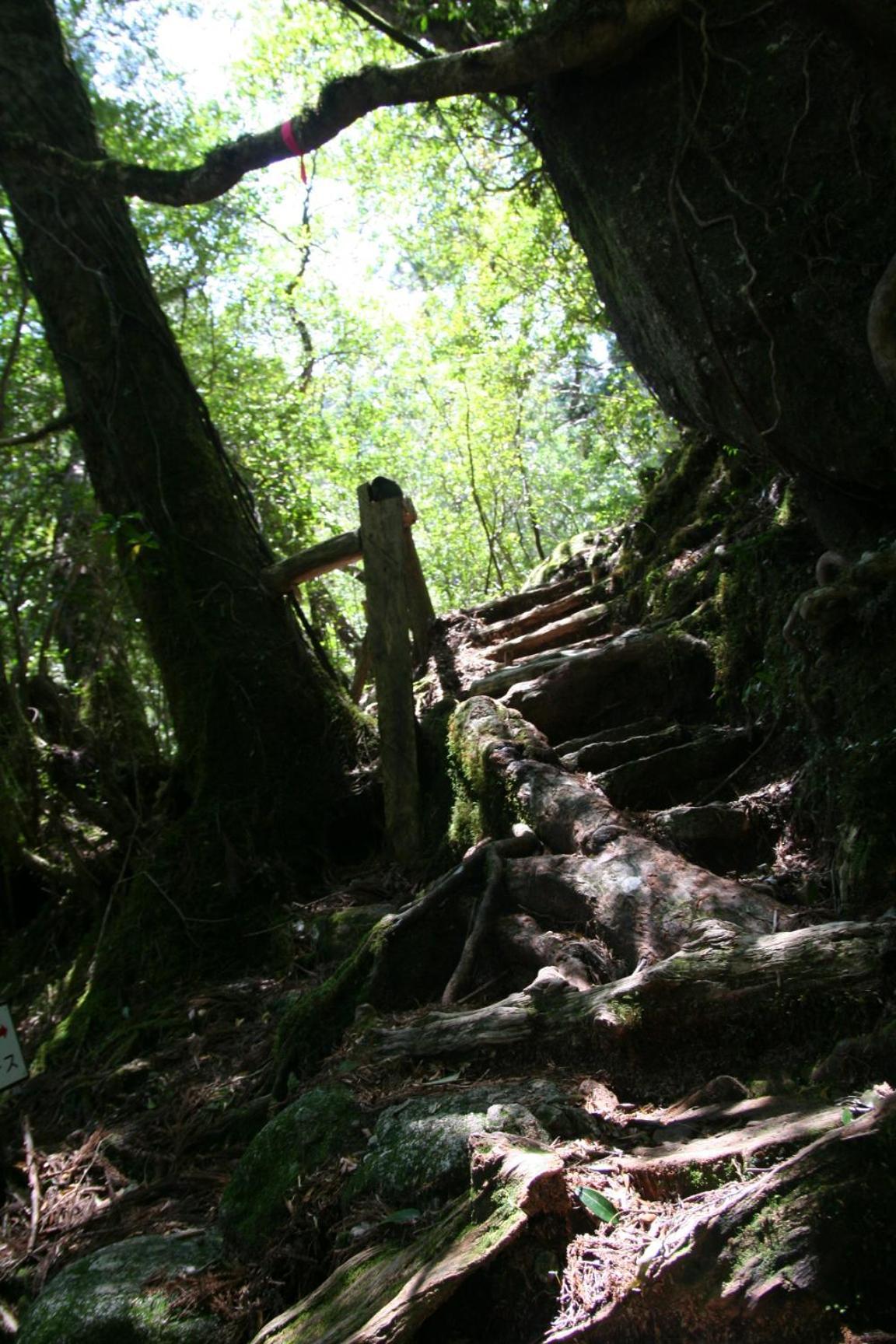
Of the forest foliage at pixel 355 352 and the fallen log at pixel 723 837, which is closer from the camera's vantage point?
the fallen log at pixel 723 837

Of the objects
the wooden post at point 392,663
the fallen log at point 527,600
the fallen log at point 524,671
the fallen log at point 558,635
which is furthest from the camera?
the fallen log at point 527,600

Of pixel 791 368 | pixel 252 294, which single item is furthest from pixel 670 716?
pixel 252 294

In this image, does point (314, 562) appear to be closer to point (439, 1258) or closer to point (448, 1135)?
point (448, 1135)

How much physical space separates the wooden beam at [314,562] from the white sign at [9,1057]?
137 inches

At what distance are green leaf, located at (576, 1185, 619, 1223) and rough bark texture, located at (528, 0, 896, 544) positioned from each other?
3.10 metres

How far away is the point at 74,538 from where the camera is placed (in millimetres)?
7320

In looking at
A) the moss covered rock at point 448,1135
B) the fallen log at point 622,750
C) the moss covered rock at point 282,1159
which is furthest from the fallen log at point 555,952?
the fallen log at point 622,750

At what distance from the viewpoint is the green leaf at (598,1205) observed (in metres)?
1.97

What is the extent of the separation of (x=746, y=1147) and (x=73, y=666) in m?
8.06

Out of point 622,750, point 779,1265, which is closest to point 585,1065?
point 779,1265

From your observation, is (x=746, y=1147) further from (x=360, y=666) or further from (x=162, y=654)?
(x=360, y=666)

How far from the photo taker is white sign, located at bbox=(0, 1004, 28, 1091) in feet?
10.9

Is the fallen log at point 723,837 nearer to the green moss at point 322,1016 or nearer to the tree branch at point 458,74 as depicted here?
the green moss at point 322,1016

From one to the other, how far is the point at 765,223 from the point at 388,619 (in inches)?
119
